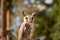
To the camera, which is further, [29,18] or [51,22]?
[51,22]

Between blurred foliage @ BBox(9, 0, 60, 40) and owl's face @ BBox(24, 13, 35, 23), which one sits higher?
owl's face @ BBox(24, 13, 35, 23)

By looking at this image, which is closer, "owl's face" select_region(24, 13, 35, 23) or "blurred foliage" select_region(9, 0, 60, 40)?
"owl's face" select_region(24, 13, 35, 23)

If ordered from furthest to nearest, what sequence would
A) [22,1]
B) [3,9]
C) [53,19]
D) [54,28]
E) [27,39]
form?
1. [22,1]
2. [53,19]
3. [54,28]
4. [3,9]
5. [27,39]

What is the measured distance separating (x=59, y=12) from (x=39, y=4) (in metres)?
0.58

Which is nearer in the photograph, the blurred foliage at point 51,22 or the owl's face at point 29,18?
the owl's face at point 29,18

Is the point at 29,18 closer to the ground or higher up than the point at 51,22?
higher up

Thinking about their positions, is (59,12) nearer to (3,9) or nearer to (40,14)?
(40,14)

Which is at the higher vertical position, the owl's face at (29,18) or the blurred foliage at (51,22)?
the owl's face at (29,18)

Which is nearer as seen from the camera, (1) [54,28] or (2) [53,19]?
(1) [54,28]

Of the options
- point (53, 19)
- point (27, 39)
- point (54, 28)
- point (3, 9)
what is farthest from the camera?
point (53, 19)

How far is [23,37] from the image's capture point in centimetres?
187

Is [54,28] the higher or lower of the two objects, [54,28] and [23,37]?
the lower

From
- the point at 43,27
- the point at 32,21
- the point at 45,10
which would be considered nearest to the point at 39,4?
the point at 45,10

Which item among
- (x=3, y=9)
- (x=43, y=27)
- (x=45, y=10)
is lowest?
(x=43, y=27)
